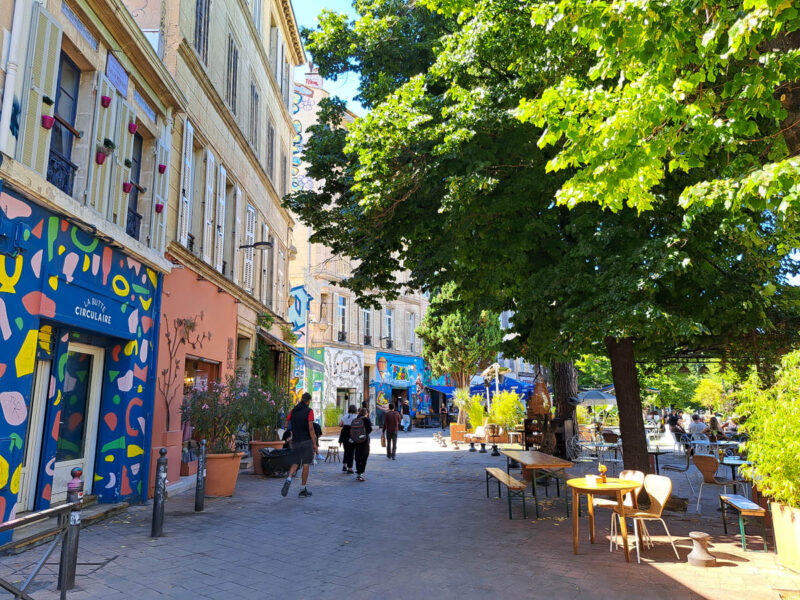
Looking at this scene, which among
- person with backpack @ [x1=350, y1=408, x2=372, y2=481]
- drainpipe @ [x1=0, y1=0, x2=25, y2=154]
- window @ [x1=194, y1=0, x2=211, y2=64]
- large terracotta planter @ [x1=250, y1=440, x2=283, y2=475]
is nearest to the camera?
drainpipe @ [x1=0, y1=0, x2=25, y2=154]

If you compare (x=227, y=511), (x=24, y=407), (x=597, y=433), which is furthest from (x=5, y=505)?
(x=597, y=433)

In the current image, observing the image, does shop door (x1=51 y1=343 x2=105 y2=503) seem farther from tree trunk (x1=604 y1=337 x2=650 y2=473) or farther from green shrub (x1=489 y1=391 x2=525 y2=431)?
green shrub (x1=489 y1=391 x2=525 y2=431)

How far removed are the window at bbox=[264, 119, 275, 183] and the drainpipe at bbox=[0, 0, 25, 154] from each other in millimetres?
12177

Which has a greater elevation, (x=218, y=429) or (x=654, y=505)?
(x=218, y=429)

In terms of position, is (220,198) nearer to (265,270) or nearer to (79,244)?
(265,270)

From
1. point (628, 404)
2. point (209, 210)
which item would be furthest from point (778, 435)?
point (209, 210)

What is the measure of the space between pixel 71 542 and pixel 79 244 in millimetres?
3953

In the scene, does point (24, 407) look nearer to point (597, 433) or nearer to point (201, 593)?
point (201, 593)

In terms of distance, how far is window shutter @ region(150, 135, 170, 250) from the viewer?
30.1ft

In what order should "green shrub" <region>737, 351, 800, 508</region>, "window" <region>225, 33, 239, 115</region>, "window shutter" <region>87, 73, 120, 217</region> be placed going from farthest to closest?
"window" <region>225, 33, 239, 115</region> → "window shutter" <region>87, 73, 120, 217</region> → "green shrub" <region>737, 351, 800, 508</region>

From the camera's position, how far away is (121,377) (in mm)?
8336

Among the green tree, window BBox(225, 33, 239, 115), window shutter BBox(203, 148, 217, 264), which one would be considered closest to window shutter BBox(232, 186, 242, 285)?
window shutter BBox(203, 148, 217, 264)

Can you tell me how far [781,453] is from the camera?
201 inches

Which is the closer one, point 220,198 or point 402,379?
point 220,198
